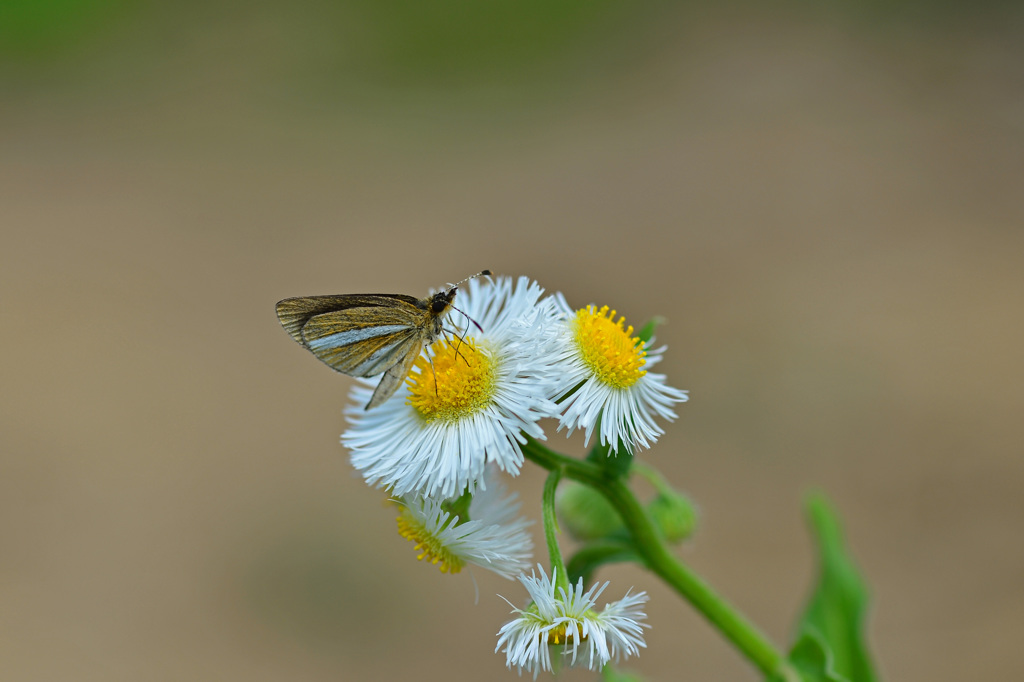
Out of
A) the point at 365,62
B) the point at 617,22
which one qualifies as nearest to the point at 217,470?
the point at 365,62

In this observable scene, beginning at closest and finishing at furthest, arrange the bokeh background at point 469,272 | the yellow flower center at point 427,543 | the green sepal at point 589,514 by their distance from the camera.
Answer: the yellow flower center at point 427,543, the green sepal at point 589,514, the bokeh background at point 469,272

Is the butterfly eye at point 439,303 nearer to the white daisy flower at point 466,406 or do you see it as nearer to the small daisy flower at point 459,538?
the white daisy flower at point 466,406

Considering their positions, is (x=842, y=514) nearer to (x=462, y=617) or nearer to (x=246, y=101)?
(x=462, y=617)

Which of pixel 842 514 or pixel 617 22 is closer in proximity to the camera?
pixel 842 514

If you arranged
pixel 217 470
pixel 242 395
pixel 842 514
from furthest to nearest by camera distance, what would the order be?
1. pixel 242 395
2. pixel 217 470
3. pixel 842 514

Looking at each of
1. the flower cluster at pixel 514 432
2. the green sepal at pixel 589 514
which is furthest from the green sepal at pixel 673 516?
the flower cluster at pixel 514 432

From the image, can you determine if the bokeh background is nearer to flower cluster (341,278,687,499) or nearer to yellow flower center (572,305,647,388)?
flower cluster (341,278,687,499)
